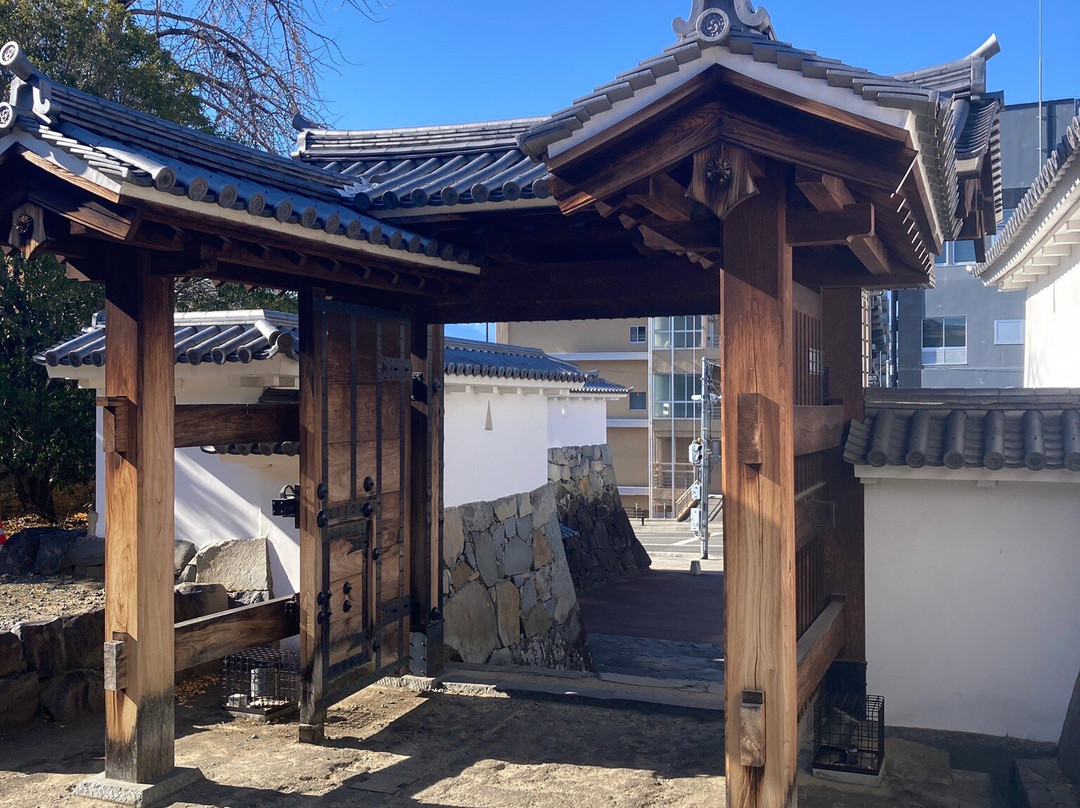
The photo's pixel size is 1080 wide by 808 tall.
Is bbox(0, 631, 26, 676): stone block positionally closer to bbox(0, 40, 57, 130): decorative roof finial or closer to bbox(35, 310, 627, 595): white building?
bbox(35, 310, 627, 595): white building

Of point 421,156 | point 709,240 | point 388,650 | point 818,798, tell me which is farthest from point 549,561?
point 709,240

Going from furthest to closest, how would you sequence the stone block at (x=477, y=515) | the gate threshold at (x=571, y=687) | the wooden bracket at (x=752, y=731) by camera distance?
the stone block at (x=477, y=515) → the gate threshold at (x=571, y=687) → the wooden bracket at (x=752, y=731)

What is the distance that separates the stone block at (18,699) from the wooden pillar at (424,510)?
2.72 metres

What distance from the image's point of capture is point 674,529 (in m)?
33.2

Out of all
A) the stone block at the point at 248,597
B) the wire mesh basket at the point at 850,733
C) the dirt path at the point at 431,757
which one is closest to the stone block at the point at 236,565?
the stone block at the point at 248,597

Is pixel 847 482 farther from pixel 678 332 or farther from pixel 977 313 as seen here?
pixel 678 332

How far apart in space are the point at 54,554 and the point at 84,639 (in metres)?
2.10

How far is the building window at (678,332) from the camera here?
39.4 meters

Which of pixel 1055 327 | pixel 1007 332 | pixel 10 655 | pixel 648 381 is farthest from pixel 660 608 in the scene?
pixel 648 381

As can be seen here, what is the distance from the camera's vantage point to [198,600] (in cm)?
757

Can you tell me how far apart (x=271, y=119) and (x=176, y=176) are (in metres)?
10.3

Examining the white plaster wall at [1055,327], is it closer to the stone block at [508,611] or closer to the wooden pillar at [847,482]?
the wooden pillar at [847,482]

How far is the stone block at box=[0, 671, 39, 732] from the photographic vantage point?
596 cm

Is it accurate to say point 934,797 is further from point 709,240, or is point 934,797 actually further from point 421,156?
point 421,156
